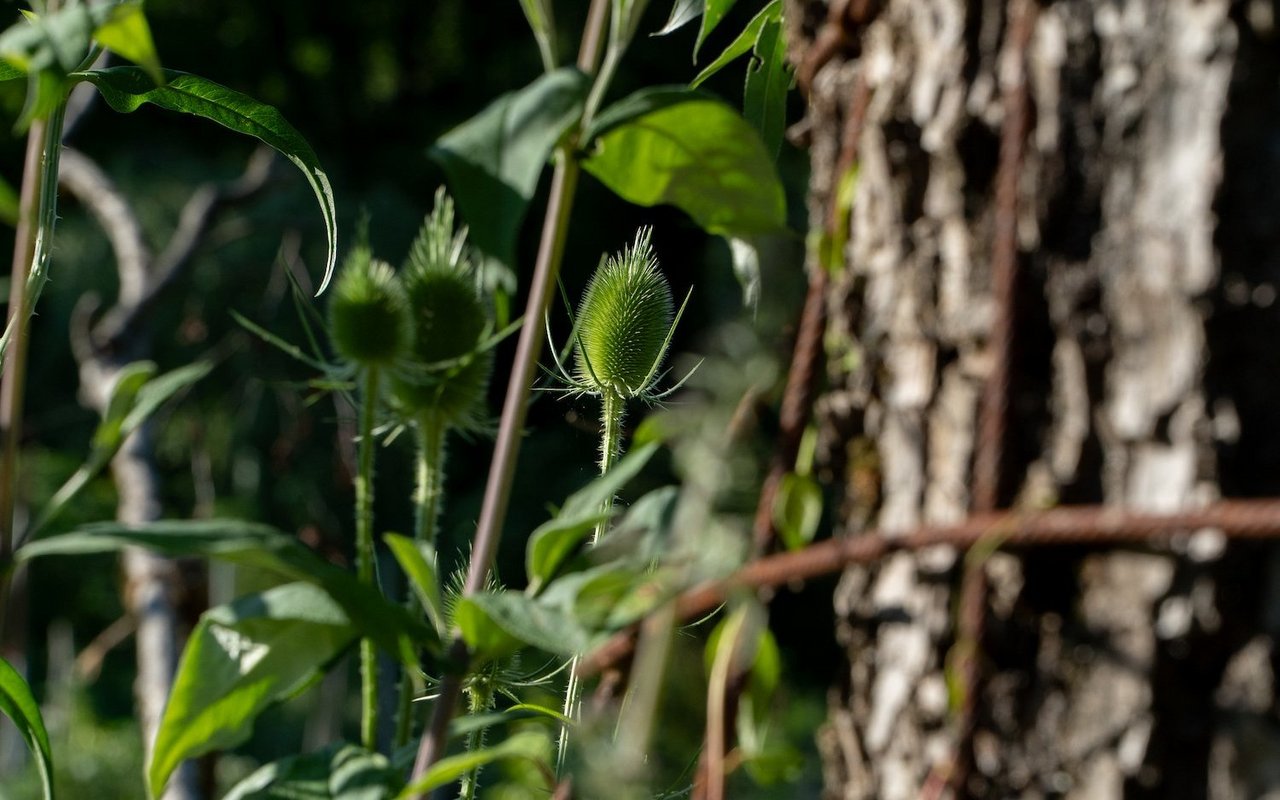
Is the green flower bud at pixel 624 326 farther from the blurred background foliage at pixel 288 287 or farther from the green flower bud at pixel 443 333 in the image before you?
the blurred background foliage at pixel 288 287

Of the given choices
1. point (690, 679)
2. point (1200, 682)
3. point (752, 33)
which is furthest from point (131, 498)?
point (1200, 682)

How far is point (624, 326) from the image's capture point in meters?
0.56

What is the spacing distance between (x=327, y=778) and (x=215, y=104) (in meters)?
0.30

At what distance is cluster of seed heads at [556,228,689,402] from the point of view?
555 mm

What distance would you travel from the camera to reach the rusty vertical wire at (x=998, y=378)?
0.31 metres

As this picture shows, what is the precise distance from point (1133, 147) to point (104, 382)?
166cm

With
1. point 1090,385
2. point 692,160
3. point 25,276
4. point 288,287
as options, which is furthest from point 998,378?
point 288,287

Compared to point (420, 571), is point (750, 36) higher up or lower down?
higher up

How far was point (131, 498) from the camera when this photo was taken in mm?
1652

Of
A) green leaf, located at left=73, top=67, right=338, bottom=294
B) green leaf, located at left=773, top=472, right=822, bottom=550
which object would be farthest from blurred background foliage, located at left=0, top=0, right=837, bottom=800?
green leaf, located at left=773, top=472, right=822, bottom=550

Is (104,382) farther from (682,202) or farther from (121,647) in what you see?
(121,647)

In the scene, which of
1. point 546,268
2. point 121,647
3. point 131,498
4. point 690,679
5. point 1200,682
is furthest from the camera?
point 121,647

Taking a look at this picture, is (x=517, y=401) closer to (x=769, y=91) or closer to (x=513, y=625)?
(x=513, y=625)

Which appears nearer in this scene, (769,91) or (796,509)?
(796,509)
